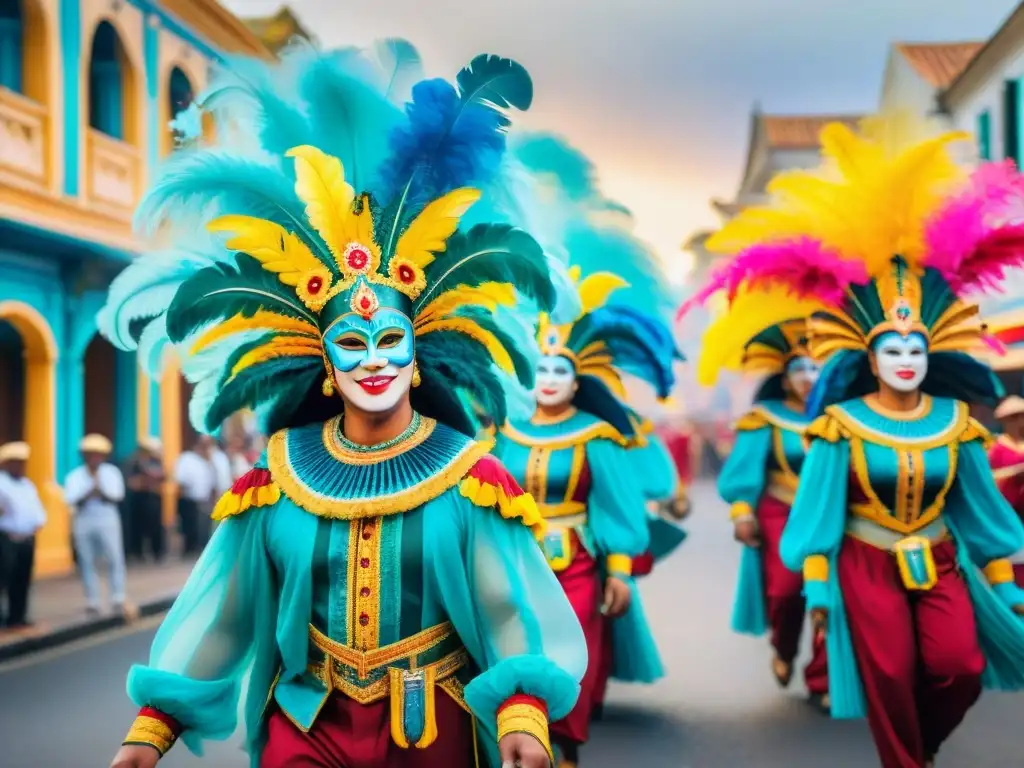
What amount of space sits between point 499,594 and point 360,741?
21.6 inches

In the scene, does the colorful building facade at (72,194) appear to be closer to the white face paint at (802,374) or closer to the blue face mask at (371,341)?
the white face paint at (802,374)

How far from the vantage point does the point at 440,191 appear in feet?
13.1

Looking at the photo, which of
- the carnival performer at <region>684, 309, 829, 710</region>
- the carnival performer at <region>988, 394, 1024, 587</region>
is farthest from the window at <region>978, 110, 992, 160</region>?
the carnival performer at <region>988, 394, 1024, 587</region>

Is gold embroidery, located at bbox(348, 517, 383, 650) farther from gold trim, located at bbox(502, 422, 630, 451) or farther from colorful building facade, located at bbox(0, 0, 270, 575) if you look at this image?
colorful building facade, located at bbox(0, 0, 270, 575)

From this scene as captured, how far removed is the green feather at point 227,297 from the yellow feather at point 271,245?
0.06 meters

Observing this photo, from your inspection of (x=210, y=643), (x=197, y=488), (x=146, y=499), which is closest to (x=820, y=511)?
(x=210, y=643)

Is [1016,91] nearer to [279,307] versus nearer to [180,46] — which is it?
[180,46]

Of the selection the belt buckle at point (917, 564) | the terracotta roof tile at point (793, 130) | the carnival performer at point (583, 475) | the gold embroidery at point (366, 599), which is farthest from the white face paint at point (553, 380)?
the terracotta roof tile at point (793, 130)

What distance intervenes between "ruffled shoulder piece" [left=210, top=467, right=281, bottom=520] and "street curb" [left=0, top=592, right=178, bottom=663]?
304 inches

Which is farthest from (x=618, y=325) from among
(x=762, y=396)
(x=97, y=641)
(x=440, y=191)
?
(x=97, y=641)

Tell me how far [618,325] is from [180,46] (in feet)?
44.1

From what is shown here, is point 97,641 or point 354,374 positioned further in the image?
point 97,641

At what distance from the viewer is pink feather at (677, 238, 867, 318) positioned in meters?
6.48

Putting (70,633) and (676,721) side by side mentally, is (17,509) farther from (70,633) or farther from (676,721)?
(676,721)
